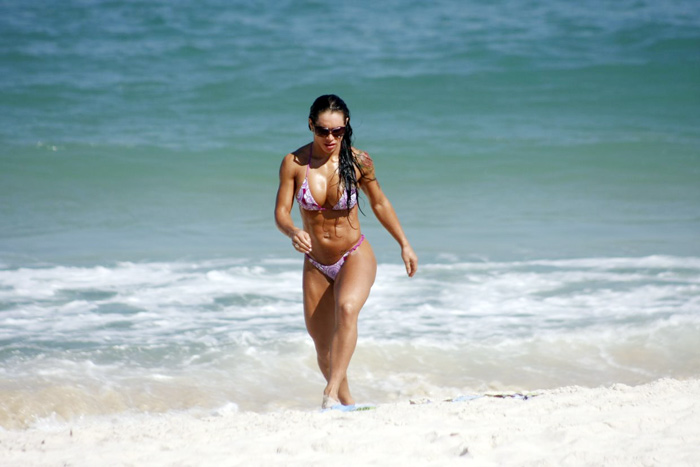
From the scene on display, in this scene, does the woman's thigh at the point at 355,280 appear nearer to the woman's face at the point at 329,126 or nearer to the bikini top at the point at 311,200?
the bikini top at the point at 311,200

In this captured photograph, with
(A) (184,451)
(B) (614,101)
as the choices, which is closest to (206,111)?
(B) (614,101)

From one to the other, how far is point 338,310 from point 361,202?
797cm

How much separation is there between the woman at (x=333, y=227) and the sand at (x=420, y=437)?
1.52ft

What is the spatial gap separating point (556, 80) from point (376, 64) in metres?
3.88

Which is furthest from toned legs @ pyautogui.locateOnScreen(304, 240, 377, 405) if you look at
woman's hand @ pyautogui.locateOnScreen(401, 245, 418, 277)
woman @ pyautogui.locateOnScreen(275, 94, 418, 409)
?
woman's hand @ pyautogui.locateOnScreen(401, 245, 418, 277)

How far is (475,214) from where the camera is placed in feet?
37.2

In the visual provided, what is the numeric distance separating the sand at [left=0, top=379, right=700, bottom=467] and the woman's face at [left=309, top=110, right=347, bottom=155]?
1374mm

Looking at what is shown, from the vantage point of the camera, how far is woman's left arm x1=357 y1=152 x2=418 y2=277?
468 centimetres

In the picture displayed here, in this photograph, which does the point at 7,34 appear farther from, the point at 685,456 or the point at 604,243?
the point at 685,456

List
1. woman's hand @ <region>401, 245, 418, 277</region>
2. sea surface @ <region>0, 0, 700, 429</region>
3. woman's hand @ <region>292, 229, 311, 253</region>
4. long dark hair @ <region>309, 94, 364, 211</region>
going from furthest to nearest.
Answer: sea surface @ <region>0, 0, 700, 429</region>
woman's hand @ <region>401, 245, 418, 277</region>
long dark hair @ <region>309, 94, 364, 211</region>
woman's hand @ <region>292, 229, 311, 253</region>

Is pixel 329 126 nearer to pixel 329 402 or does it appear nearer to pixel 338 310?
pixel 338 310

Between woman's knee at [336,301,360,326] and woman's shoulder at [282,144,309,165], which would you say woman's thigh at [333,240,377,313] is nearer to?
woman's knee at [336,301,360,326]

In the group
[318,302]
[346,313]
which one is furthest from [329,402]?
[318,302]

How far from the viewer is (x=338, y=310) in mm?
4461
